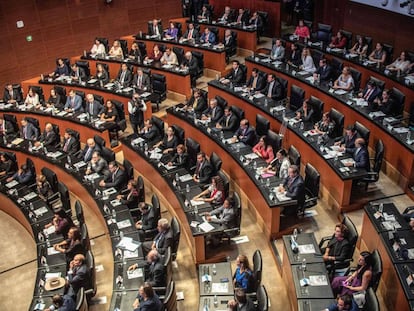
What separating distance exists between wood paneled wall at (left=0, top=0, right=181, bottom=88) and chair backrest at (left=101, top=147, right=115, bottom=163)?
686cm

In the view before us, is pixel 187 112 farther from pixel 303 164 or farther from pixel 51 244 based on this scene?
pixel 51 244

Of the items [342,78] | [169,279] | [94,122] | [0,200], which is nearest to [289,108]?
[342,78]

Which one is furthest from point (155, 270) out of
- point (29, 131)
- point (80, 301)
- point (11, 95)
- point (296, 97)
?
point (11, 95)

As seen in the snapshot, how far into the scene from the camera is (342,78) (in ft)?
38.0

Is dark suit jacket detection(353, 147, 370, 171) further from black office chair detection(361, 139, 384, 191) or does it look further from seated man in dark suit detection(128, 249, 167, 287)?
seated man in dark suit detection(128, 249, 167, 287)

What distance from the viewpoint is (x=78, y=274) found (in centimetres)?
763

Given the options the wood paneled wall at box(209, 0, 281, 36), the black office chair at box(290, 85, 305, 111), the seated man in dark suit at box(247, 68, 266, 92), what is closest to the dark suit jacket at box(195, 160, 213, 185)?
the black office chair at box(290, 85, 305, 111)

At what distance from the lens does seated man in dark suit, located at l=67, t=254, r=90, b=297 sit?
24.9 ft

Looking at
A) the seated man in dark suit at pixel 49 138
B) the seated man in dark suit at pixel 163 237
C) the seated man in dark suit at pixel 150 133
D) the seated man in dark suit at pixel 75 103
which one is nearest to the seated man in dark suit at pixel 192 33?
the seated man in dark suit at pixel 75 103

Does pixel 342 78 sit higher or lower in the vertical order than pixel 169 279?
higher

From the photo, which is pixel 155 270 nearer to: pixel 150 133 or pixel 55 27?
pixel 150 133

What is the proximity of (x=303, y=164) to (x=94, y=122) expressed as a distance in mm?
5266

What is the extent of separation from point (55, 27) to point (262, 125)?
9475 mm

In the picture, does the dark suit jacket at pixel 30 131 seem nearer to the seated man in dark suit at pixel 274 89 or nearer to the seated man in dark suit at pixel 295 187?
the seated man in dark suit at pixel 274 89
